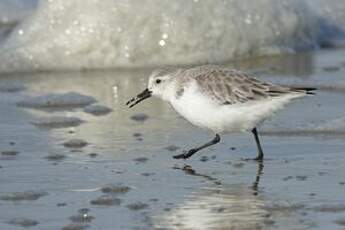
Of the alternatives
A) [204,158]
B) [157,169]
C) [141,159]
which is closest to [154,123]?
[204,158]

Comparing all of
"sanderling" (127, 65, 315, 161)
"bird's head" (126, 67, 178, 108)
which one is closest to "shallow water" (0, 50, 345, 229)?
"sanderling" (127, 65, 315, 161)

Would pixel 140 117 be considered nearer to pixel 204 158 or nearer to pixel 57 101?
pixel 57 101

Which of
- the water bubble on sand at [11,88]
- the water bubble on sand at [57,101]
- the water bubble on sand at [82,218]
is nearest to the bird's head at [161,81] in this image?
the water bubble on sand at [57,101]

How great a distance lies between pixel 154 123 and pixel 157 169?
137 centimetres

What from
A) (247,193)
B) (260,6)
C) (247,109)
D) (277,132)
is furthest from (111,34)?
(247,193)

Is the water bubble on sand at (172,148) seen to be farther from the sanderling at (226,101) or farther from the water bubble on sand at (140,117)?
the water bubble on sand at (140,117)

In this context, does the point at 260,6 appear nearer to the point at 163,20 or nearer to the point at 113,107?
the point at 163,20

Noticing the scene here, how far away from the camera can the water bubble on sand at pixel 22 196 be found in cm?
569

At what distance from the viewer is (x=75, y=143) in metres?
7.00

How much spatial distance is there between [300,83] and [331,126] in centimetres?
171

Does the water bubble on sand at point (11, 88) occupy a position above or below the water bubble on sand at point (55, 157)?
above

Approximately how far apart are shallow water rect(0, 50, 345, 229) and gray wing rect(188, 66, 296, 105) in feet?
1.23

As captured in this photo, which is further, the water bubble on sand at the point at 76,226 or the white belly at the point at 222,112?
the white belly at the point at 222,112

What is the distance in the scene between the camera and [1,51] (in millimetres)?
10203
